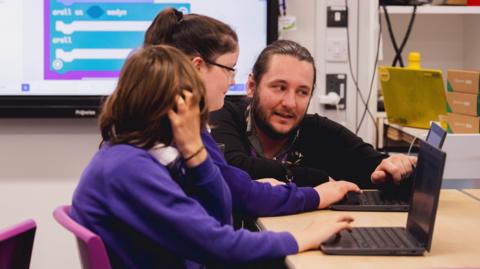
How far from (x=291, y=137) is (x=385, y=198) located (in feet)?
1.41

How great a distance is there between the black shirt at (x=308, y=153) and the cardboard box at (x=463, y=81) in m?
1.07

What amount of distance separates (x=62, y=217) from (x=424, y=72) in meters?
2.21

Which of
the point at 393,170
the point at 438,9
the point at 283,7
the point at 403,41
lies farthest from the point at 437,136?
the point at 403,41

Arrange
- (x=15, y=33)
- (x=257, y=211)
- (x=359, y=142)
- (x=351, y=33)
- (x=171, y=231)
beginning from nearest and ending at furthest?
(x=171, y=231)
(x=257, y=211)
(x=359, y=142)
(x=15, y=33)
(x=351, y=33)

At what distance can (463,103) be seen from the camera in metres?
3.40

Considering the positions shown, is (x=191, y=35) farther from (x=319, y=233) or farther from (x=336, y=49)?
(x=336, y=49)

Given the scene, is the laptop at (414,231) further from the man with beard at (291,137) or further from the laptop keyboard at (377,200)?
the man with beard at (291,137)

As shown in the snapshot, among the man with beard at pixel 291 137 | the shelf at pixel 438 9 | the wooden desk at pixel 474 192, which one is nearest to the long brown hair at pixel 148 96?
the man with beard at pixel 291 137

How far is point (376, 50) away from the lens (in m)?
3.53

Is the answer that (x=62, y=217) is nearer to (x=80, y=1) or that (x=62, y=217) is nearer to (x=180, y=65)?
(x=180, y=65)

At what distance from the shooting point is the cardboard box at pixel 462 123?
335 cm

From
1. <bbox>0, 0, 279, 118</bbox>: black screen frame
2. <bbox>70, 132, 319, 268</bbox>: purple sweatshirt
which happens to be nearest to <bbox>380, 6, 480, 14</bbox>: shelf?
<bbox>0, 0, 279, 118</bbox>: black screen frame

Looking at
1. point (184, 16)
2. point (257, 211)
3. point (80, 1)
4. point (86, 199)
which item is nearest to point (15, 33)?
point (80, 1)

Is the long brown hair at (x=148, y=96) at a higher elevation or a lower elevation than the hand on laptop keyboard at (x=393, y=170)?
higher
